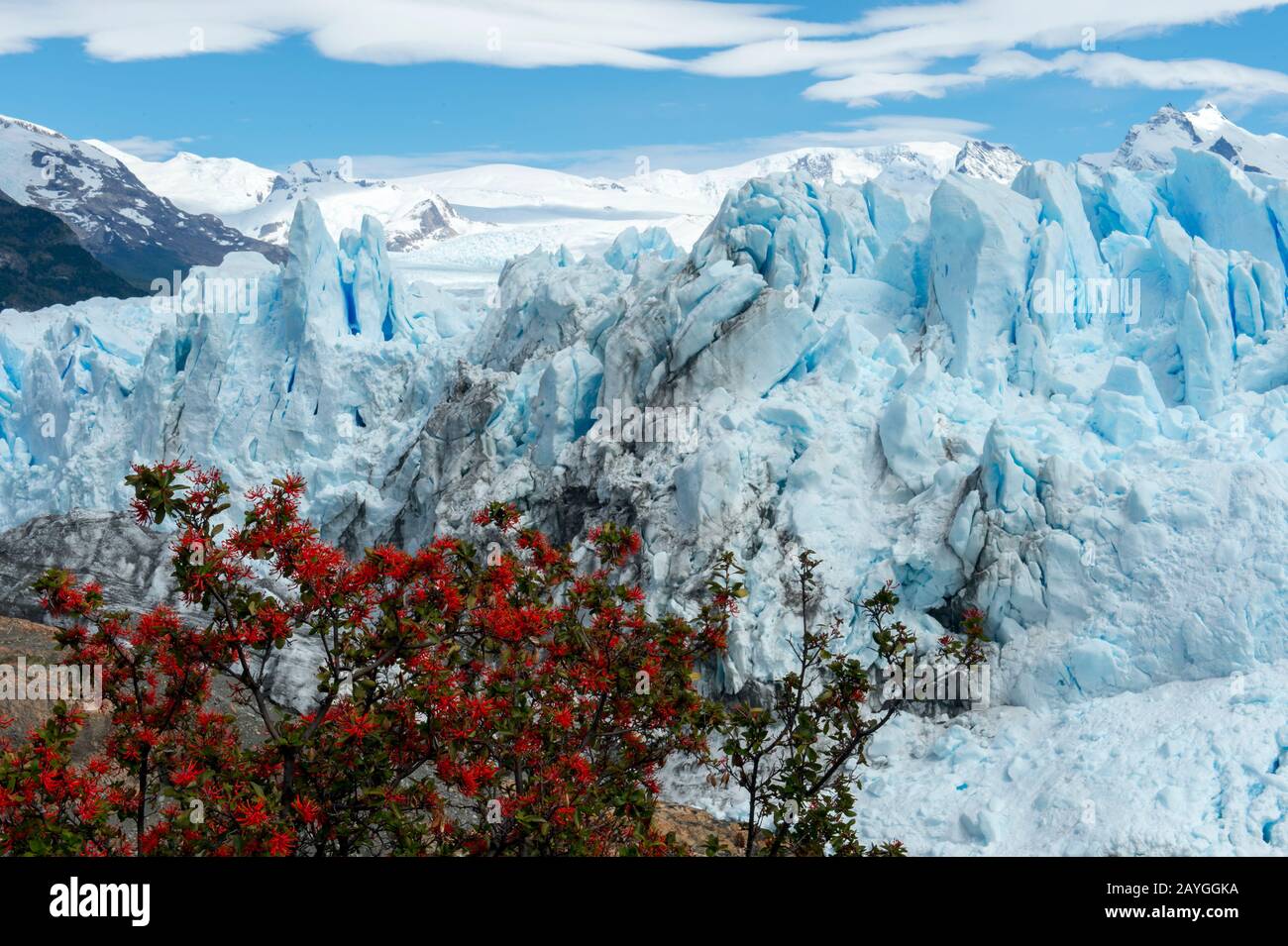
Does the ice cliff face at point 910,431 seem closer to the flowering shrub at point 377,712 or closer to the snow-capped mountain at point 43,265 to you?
the flowering shrub at point 377,712

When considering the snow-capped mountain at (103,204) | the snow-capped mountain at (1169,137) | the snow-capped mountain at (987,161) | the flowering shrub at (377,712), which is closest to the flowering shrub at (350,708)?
the flowering shrub at (377,712)

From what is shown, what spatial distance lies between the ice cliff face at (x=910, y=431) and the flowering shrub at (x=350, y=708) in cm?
1098

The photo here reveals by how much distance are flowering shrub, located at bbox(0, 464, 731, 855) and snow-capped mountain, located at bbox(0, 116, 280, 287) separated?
145385mm

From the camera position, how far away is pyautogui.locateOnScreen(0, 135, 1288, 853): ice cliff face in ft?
58.9

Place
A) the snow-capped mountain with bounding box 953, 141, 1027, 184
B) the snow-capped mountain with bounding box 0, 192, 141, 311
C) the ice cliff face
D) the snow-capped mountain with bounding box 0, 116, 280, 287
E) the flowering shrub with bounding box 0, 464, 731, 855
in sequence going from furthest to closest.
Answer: the snow-capped mountain with bounding box 953, 141, 1027, 184, the snow-capped mountain with bounding box 0, 116, 280, 287, the snow-capped mountain with bounding box 0, 192, 141, 311, the ice cliff face, the flowering shrub with bounding box 0, 464, 731, 855

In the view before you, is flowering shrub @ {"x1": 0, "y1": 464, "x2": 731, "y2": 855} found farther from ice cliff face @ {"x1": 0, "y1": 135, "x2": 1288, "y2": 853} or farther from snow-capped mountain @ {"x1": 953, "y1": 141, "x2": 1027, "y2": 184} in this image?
snow-capped mountain @ {"x1": 953, "y1": 141, "x2": 1027, "y2": 184}

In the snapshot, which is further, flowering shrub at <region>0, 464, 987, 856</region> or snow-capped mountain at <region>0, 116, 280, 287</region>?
snow-capped mountain at <region>0, 116, 280, 287</region>

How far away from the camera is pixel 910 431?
23.3 meters

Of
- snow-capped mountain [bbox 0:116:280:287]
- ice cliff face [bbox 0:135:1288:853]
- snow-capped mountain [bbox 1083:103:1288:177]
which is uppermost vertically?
snow-capped mountain [bbox 1083:103:1288:177]

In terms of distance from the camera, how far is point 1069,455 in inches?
890

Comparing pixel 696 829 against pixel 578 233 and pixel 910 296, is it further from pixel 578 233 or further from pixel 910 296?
pixel 578 233

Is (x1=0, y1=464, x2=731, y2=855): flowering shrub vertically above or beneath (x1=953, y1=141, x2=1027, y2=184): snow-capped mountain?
beneath

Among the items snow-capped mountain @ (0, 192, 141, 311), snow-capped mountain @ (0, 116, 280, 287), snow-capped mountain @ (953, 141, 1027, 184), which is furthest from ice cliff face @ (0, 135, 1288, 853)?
snow-capped mountain @ (953, 141, 1027, 184)
